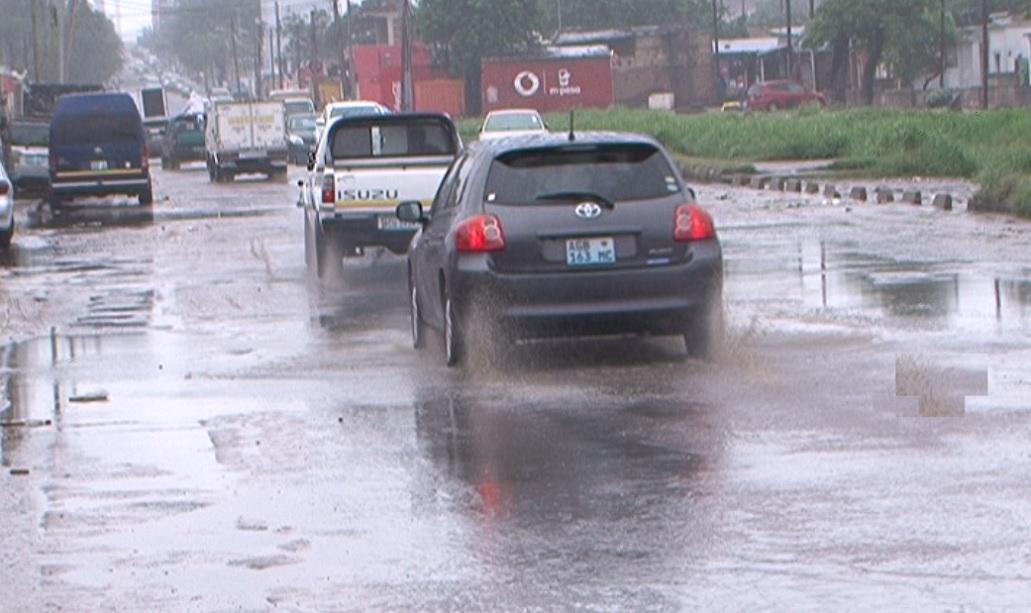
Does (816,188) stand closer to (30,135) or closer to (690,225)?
(30,135)

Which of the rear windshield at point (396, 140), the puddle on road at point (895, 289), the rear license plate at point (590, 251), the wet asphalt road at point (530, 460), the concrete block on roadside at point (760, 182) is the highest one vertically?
the rear windshield at point (396, 140)

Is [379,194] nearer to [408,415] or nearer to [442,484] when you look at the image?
[408,415]

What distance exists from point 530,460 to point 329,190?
→ 1201 cm

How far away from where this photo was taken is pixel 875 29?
88.3 metres

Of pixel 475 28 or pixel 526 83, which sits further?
pixel 475 28

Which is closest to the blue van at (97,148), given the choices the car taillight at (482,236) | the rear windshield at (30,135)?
the rear windshield at (30,135)

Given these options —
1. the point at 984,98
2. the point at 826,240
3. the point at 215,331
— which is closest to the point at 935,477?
the point at 215,331

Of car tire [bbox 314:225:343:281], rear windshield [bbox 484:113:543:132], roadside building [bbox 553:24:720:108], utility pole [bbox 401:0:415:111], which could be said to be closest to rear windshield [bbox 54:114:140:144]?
rear windshield [bbox 484:113:543:132]

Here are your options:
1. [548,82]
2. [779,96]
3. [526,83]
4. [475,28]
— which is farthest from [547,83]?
[475,28]

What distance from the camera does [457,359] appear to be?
44.3 ft

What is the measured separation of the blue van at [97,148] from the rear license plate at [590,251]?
2701 centimetres

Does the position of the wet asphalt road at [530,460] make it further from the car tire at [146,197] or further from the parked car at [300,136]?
the parked car at [300,136]

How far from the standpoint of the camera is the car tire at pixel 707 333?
13227mm

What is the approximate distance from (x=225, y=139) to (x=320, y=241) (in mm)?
31980
